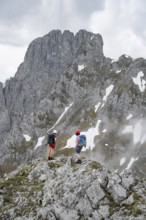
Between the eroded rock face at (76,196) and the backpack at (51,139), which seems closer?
the eroded rock face at (76,196)

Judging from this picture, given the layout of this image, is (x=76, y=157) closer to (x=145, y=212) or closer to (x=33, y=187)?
(x=33, y=187)

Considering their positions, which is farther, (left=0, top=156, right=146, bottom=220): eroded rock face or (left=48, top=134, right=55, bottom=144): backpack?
(left=48, top=134, right=55, bottom=144): backpack

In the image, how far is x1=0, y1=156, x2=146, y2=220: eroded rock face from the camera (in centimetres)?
2706

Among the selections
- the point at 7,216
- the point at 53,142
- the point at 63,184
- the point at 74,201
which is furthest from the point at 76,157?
the point at 7,216

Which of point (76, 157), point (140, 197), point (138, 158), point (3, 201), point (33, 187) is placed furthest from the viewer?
point (138, 158)

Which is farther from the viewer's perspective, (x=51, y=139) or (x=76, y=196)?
(x=51, y=139)

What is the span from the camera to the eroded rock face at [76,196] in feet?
88.8

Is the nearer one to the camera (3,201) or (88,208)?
(88,208)

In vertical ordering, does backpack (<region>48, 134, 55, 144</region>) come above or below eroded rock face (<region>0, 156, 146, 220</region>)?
above

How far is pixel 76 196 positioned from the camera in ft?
95.0

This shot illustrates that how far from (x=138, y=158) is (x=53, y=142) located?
154392 millimetres

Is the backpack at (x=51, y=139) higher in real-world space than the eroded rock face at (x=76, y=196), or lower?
higher

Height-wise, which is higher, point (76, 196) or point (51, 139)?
point (51, 139)

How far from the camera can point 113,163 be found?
19212 centimetres
